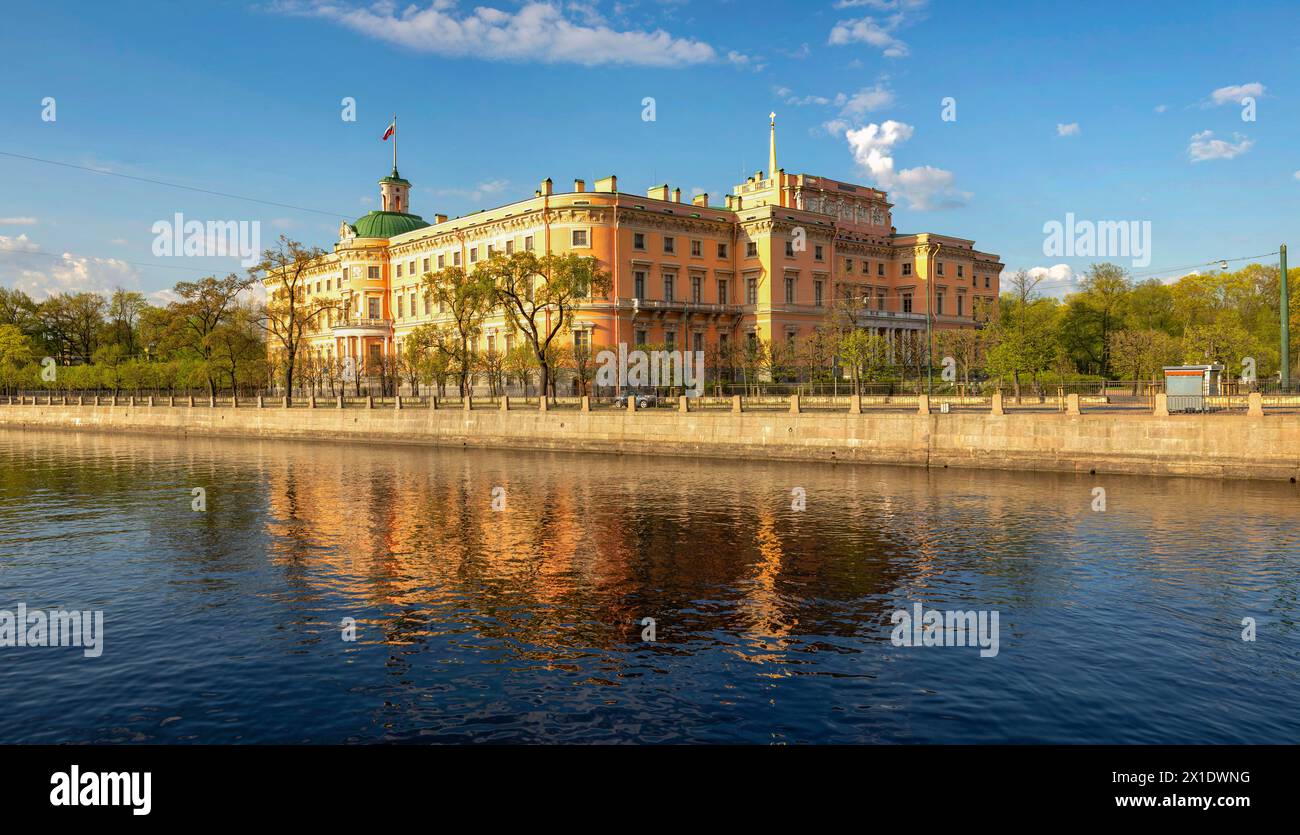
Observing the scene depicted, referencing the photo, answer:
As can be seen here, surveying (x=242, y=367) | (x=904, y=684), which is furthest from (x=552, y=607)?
(x=242, y=367)

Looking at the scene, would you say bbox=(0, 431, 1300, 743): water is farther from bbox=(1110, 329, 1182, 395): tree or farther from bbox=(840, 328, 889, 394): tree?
bbox=(1110, 329, 1182, 395): tree

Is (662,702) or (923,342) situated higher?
(923,342)

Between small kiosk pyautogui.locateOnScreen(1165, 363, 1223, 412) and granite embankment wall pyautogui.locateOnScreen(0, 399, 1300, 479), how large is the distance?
73cm

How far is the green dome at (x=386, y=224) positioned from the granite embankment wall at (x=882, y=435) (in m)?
41.8

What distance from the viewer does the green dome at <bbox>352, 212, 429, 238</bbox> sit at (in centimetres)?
9830

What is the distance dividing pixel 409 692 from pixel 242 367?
7396cm

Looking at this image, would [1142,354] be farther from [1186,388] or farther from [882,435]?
[882,435]

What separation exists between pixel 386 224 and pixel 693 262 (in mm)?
40500

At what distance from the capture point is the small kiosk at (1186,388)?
33.3 m

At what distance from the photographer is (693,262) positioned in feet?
255

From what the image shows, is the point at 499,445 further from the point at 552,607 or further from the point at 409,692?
the point at 409,692

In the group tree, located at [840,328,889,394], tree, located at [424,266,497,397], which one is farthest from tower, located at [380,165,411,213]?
tree, located at [840,328,889,394]

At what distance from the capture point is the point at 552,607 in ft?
52.4
